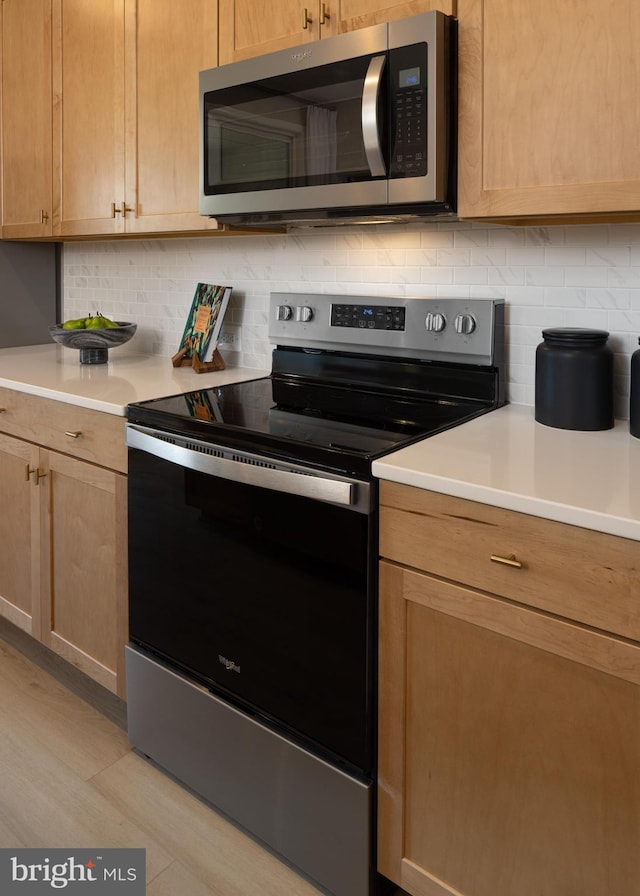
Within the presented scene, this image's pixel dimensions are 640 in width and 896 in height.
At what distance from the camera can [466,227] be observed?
188 cm

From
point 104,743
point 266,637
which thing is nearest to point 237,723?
point 266,637

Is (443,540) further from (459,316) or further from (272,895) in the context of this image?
(272,895)

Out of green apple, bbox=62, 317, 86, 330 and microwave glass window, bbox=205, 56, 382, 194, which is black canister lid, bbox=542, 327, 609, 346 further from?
green apple, bbox=62, 317, 86, 330

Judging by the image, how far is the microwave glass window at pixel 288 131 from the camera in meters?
1.69

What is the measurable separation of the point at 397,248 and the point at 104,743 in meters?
1.59

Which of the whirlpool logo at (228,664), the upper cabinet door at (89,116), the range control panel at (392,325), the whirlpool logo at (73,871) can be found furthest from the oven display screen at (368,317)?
the whirlpool logo at (73,871)

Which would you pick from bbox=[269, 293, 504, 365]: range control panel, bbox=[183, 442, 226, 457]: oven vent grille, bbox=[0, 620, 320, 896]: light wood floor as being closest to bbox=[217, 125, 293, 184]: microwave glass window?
bbox=[269, 293, 504, 365]: range control panel

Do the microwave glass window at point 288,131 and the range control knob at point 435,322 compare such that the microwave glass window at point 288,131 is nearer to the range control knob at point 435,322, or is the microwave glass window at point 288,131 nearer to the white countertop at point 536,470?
the range control knob at point 435,322

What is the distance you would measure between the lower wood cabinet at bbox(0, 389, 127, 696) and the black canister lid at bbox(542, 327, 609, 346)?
1079 millimetres

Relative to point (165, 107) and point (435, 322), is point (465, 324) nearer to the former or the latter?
point (435, 322)

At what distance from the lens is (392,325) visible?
1.98 m

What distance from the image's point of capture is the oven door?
1.43m

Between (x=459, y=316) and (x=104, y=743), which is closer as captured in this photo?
(x=459, y=316)

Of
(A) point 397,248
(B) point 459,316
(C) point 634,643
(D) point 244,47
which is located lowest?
(C) point 634,643
